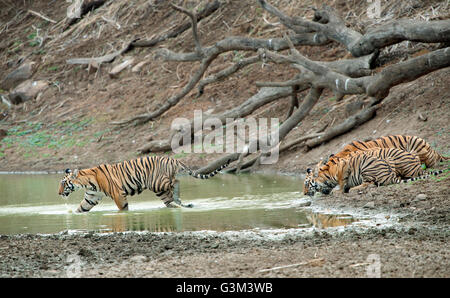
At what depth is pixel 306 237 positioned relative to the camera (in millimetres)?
6988

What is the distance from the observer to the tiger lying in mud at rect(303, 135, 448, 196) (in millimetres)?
9969

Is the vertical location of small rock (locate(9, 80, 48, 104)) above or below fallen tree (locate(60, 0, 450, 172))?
above

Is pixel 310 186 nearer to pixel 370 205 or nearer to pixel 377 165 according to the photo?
pixel 377 165

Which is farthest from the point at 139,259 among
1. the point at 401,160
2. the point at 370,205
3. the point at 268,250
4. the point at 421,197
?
the point at 401,160

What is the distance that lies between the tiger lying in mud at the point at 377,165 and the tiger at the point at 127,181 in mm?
2152

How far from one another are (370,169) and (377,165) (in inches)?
4.7

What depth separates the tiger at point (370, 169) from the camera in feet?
32.6

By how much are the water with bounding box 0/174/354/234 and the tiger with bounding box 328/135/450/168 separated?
3.71ft

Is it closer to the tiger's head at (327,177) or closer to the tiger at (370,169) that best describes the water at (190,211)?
the tiger's head at (327,177)

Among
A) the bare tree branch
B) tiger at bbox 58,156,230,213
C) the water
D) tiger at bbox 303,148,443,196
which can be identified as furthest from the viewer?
the bare tree branch
